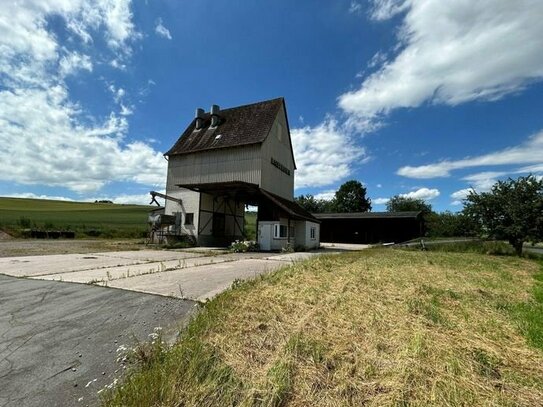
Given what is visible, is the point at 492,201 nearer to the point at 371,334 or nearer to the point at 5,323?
the point at 371,334

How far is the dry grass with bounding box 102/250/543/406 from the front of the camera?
8.51ft

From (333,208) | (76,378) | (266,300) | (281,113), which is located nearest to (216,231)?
(281,113)

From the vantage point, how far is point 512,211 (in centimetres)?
1753

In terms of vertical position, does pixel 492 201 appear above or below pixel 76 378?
above

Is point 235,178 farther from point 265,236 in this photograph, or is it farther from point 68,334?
point 68,334

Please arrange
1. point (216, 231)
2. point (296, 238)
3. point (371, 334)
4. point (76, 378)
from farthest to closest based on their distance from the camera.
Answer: point (216, 231)
point (296, 238)
point (371, 334)
point (76, 378)

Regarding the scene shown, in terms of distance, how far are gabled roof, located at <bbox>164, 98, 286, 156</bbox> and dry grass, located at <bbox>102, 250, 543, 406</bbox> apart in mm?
20178

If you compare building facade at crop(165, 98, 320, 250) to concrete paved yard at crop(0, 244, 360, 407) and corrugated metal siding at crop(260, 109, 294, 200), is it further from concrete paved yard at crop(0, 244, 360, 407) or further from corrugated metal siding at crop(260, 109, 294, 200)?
concrete paved yard at crop(0, 244, 360, 407)

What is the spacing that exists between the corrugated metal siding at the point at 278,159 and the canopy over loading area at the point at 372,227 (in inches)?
449

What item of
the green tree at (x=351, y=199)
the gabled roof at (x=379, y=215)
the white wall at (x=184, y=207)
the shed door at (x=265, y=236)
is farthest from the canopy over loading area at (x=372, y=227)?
the green tree at (x=351, y=199)

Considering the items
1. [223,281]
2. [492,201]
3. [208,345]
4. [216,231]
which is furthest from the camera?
[216,231]

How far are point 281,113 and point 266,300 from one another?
2398 cm

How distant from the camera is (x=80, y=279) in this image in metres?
7.58

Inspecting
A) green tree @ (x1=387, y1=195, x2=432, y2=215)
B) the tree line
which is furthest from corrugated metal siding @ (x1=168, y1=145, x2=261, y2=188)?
green tree @ (x1=387, y1=195, x2=432, y2=215)
